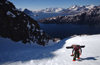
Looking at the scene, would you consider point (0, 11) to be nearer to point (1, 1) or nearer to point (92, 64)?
point (1, 1)

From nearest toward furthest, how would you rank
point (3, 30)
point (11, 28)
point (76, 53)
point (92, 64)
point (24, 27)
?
point (92, 64)
point (76, 53)
point (3, 30)
point (11, 28)
point (24, 27)

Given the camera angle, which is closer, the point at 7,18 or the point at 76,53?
the point at 76,53

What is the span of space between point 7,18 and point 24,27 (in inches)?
260

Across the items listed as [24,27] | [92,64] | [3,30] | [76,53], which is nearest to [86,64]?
[92,64]

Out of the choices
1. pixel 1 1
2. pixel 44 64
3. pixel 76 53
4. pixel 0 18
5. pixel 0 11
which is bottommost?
pixel 44 64

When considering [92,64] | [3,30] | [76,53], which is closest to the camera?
[92,64]

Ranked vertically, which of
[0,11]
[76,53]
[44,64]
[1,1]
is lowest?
[44,64]

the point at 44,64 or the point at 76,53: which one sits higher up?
the point at 76,53

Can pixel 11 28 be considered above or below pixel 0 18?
below

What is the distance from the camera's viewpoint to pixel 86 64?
337 inches

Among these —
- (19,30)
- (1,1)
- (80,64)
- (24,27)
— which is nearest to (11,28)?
(19,30)

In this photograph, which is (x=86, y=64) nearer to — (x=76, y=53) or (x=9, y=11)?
(x=76, y=53)

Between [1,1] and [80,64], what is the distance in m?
32.2

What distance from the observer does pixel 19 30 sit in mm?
30047
